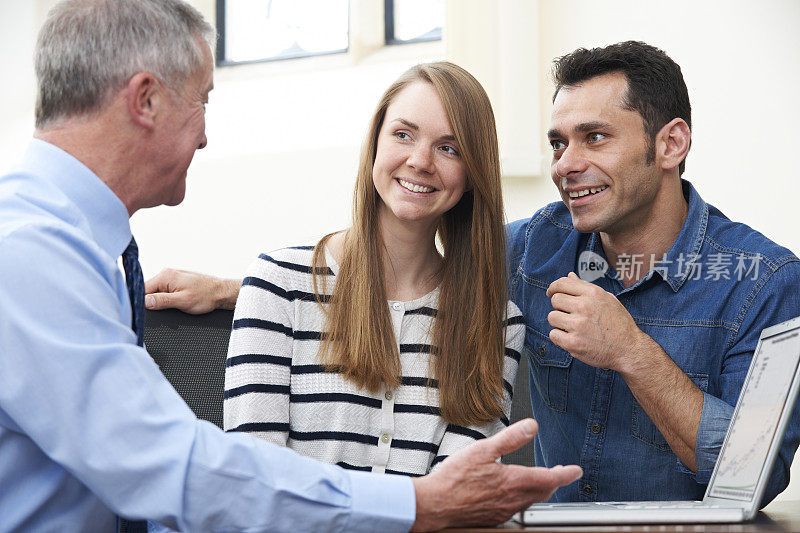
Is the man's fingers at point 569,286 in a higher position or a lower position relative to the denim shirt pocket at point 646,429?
higher

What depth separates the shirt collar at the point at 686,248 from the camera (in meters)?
1.69

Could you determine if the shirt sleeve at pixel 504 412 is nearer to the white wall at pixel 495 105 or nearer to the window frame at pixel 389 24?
the white wall at pixel 495 105

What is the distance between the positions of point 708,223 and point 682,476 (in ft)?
1.72

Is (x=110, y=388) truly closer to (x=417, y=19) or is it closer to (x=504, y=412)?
(x=504, y=412)

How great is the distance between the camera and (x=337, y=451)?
150cm

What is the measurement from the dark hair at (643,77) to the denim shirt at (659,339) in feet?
0.63

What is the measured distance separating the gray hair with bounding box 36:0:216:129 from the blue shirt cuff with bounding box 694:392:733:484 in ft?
3.21

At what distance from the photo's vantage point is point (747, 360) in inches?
60.7

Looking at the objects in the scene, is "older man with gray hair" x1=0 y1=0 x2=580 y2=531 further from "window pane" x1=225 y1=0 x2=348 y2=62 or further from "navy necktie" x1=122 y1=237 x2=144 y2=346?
"window pane" x1=225 y1=0 x2=348 y2=62

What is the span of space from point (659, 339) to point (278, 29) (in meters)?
3.82

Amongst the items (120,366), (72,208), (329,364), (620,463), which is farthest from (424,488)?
(620,463)

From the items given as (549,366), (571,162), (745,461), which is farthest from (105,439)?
(571,162)

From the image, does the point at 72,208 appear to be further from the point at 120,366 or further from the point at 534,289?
the point at 534,289

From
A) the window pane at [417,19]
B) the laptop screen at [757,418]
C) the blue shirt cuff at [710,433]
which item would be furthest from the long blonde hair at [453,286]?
the window pane at [417,19]
